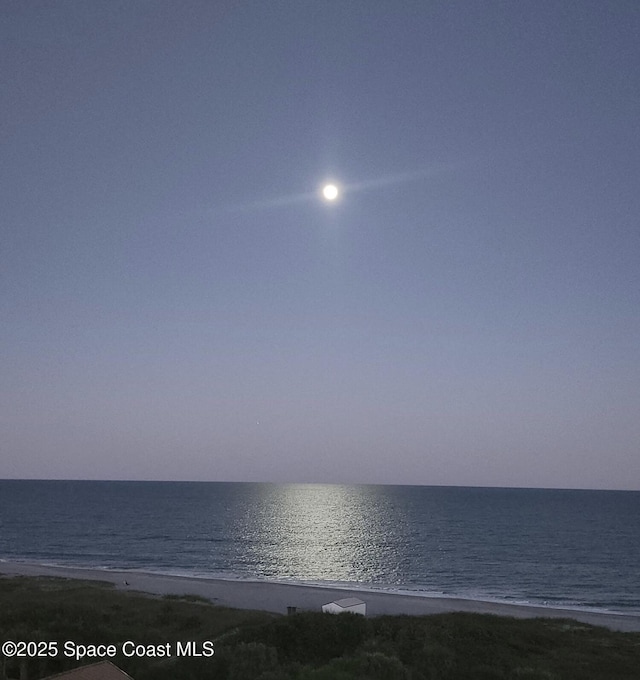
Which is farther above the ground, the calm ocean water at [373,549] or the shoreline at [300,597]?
the calm ocean water at [373,549]

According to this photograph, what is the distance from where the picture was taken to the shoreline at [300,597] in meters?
54.2

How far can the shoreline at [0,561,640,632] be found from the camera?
54250 millimetres

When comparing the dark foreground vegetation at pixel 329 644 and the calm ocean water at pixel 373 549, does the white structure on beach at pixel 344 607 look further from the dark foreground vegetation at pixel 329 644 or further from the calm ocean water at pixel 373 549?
the calm ocean water at pixel 373 549

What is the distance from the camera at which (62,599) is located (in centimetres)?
5128

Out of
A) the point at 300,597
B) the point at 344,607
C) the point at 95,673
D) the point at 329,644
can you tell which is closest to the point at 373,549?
the point at 300,597

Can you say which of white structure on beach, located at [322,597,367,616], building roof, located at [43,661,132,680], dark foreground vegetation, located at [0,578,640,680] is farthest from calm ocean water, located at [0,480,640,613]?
building roof, located at [43,661,132,680]

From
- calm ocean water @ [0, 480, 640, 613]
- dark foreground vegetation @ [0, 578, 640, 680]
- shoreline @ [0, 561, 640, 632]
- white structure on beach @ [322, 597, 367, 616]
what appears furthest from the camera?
calm ocean water @ [0, 480, 640, 613]

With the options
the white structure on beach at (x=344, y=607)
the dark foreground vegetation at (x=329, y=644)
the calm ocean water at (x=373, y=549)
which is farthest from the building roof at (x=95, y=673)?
the calm ocean water at (x=373, y=549)

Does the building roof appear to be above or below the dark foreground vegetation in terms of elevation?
below

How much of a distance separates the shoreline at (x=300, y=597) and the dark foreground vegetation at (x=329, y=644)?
6728mm

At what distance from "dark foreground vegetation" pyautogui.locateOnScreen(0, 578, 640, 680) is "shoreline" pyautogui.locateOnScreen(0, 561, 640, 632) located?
6.73 meters

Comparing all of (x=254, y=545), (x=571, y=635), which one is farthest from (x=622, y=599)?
(x=254, y=545)

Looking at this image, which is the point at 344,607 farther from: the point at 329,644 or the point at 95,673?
the point at 95,673

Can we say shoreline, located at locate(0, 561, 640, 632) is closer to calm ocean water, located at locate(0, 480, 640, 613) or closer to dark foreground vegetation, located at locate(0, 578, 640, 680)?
calm ocean water, located at locate(0, 480, 640, 613)
